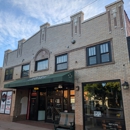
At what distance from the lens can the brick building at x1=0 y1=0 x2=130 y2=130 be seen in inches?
325

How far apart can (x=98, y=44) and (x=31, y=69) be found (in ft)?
23.4

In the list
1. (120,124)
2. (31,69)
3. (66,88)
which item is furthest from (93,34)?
(31,69)

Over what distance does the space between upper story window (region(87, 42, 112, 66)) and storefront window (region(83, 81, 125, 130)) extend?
57.3 inches

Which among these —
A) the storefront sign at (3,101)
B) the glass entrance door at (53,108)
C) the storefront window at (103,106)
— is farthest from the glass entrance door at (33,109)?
the storefront window at (103,106)

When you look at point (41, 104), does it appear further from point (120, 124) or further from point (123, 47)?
point (123, 47)

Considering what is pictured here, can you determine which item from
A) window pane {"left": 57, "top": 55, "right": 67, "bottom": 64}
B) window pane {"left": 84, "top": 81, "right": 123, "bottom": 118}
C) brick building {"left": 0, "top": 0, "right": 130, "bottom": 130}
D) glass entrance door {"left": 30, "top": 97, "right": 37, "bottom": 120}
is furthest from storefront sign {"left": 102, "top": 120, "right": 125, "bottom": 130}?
glass entrance door {"left": 30, "top": 97, "right": 37, "bottom": 120}

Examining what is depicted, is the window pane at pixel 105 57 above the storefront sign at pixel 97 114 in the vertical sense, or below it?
above

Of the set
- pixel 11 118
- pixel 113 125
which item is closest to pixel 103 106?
pixel 113 125

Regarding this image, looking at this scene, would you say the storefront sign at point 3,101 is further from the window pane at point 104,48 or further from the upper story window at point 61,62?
the window pane at point 104,48

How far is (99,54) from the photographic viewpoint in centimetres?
943

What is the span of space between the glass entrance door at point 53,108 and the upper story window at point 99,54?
14.5 feet

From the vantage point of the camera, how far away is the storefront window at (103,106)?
796 cm

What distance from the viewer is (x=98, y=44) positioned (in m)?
9.59

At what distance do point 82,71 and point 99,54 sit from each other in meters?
1.60
